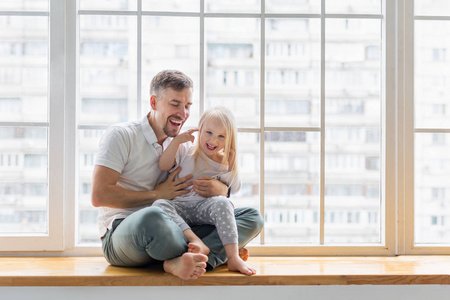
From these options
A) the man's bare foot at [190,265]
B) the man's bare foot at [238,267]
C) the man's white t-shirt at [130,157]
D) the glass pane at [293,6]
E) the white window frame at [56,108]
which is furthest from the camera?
the glass pane at [293,6]

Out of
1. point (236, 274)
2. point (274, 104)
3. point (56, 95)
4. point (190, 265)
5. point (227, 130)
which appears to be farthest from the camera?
point (274, 104)

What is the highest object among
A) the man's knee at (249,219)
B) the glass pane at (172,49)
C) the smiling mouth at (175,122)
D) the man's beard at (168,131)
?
the glass pane at (172,49)

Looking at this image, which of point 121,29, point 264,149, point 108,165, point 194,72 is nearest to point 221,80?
point 194,72

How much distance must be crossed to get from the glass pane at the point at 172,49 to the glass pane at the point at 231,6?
0.32 ft

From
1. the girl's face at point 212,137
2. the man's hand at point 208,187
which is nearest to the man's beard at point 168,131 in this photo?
the girl's face at point 212,137

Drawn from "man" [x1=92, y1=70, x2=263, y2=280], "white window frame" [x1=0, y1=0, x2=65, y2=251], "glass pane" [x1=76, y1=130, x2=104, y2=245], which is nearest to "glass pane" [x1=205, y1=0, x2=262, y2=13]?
"man" [x1=92, y1=70, x2=263, y2=280]

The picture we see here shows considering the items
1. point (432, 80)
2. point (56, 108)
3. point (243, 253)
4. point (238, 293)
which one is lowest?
point (238, 293)

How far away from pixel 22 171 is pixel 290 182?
124cm

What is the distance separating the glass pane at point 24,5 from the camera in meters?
2.11

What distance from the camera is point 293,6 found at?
2.18 m

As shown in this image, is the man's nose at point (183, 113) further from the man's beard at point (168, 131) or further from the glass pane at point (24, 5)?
the glass pane at point (24, 5)

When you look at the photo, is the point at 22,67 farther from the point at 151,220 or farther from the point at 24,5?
the point at 151,220

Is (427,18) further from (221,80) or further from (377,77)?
(221,80)

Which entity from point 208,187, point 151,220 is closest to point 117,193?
point 151,220
